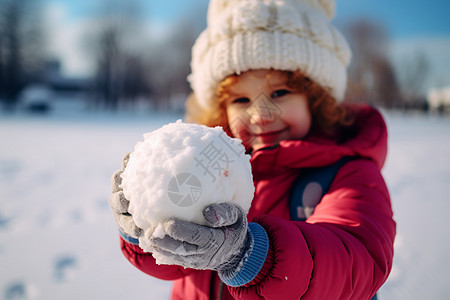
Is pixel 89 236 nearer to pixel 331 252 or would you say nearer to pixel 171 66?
pixel 331 252

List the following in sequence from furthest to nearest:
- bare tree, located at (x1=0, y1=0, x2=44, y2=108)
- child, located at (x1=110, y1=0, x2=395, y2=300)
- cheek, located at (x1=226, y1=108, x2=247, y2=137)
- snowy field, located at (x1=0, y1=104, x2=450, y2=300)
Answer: bare tree, located at (x1=0, y1=0, x2=44, y2=108) → snowy field, located at (x1=0, y1=104, x2=450, y2=300) → cheek, located at (x1=226, y1=108, x2=247, y2=137) → child, located at (x1=110, y1=0, x2=395, y2=300)

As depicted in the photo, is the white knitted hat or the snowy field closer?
the white knitted hat

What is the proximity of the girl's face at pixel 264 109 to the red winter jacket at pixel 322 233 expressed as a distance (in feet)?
0.33

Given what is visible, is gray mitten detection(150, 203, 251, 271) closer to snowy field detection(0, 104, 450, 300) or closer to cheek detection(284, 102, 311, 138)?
cheek detection(284, 102, 311, 138)

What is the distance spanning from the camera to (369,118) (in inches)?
62.8

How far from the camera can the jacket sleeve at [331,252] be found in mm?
744

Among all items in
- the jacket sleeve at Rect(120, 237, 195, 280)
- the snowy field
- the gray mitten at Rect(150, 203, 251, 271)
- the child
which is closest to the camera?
the gray mitten at Rect(150, 203, 251, 271)

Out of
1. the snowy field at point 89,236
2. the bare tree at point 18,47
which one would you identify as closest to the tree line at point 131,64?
the bare tree at point 18,47

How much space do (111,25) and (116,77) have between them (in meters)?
5.92

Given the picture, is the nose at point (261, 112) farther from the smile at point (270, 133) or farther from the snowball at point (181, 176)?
the snowball at point (181, 176)

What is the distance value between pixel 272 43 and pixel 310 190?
2.32 feet

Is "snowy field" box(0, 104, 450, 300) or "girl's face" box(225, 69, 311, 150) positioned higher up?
"girl's face" box(225, 69, 311, 150)

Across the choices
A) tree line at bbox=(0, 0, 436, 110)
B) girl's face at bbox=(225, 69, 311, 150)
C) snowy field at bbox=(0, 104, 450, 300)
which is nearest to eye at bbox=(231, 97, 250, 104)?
girl's face at bbox=(225, 69, 311, 150)

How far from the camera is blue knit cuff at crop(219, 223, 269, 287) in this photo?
71cm
